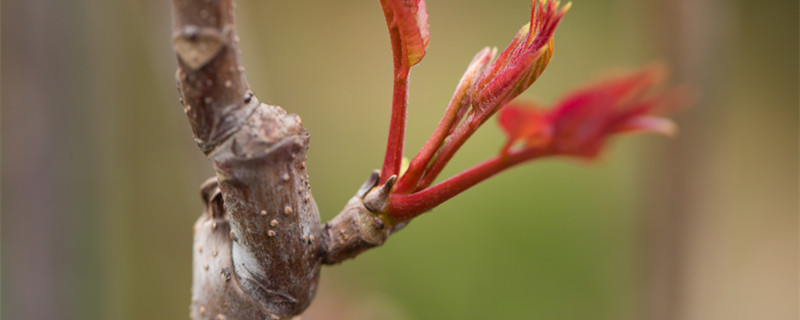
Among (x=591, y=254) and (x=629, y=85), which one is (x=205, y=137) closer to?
(x=629, y=85)

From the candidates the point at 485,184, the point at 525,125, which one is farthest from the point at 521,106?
the point at 485,184

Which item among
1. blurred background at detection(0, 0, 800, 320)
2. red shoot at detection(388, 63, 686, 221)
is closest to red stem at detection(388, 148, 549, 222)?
red shoot at detection(388, 63, 686, 221)

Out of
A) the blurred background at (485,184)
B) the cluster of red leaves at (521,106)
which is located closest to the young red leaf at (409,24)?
the cluster of red leaves at (521,106)

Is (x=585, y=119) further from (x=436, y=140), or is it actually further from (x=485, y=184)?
(x=485, y=184)

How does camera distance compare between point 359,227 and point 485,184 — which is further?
point 485,184

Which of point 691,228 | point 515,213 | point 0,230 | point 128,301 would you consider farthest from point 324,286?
point 128,301

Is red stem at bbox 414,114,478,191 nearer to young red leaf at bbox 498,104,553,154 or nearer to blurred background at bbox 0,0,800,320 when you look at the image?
young red leaf at bbox 498,104,553,154

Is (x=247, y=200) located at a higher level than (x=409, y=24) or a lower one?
lower
